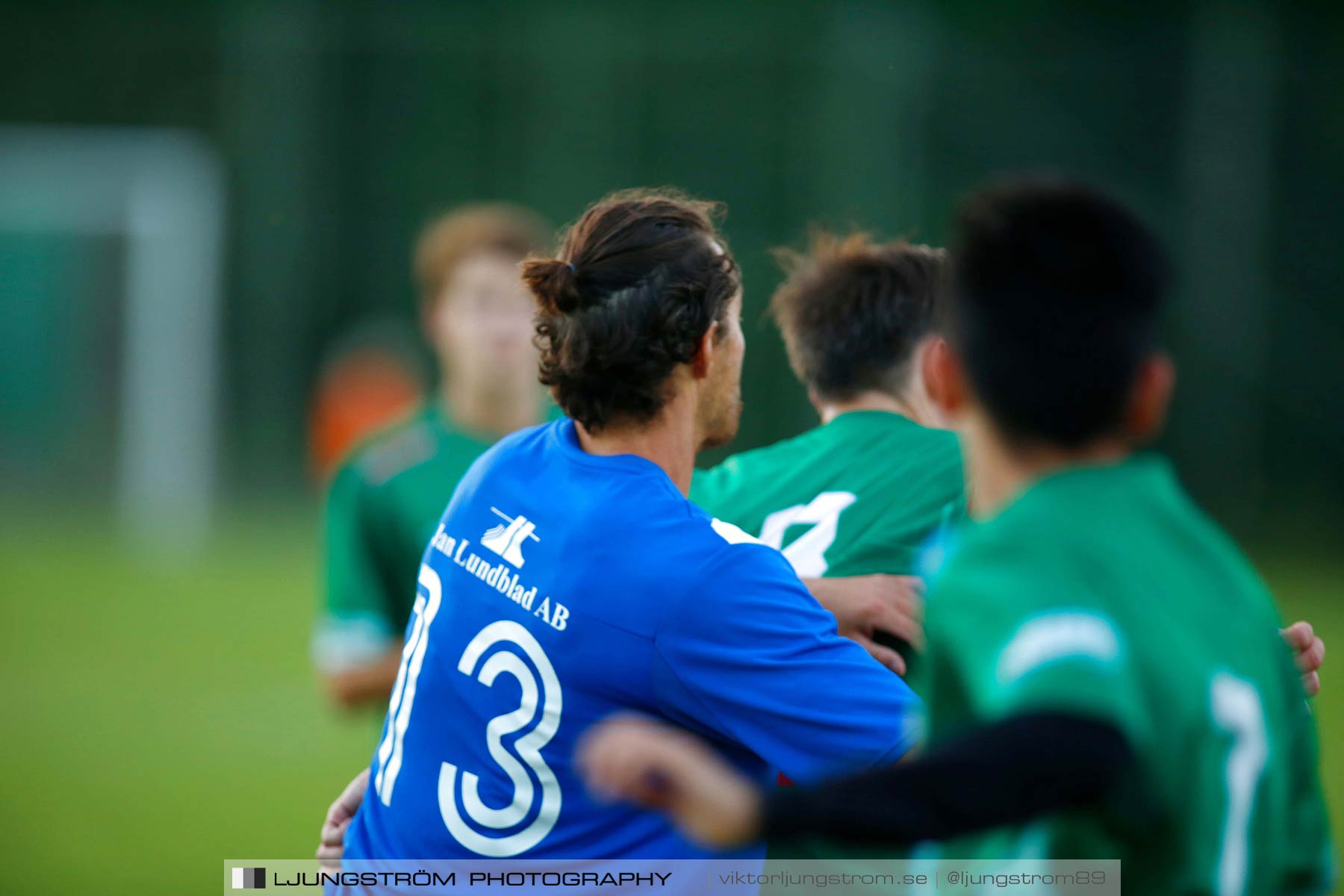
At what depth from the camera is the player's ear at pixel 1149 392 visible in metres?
1.58

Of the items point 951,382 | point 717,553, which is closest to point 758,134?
point 717,553

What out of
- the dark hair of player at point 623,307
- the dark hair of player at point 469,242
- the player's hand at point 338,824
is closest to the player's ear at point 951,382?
the dark hair of player at point 623,307

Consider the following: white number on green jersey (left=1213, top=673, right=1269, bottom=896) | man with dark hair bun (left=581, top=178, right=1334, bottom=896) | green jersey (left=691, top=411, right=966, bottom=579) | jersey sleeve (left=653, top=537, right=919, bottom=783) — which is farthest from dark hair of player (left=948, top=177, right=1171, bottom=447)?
green jersey (left=691, top=411, right=966, bottom=579)

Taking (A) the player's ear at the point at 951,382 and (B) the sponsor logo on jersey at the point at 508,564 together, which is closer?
(A) the player's ear at the point at 951,382

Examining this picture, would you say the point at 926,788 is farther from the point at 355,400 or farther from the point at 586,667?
the point at 355,400

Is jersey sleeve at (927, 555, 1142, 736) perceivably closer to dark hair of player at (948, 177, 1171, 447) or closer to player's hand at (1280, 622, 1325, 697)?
dark hair of player at (948, 177, 1171, 447)

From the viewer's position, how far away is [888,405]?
115 inches

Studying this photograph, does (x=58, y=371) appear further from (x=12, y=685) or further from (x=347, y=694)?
(x=347, y=694)

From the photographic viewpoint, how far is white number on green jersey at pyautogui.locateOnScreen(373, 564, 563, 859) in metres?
2.22

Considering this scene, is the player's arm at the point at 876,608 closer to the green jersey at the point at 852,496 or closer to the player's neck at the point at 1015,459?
the green jersey at the point at 852,496

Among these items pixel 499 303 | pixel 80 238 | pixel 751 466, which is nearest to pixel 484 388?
pixel 499 303

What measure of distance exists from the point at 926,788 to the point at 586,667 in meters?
0.85

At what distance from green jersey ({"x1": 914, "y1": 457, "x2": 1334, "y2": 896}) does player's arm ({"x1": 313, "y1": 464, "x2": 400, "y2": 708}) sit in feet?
10.5

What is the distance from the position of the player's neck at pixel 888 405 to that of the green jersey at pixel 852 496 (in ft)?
0.14
